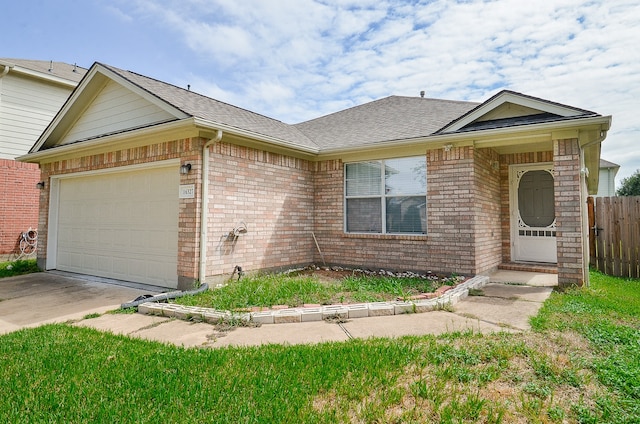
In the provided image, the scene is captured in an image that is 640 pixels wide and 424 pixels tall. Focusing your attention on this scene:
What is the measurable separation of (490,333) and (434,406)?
1.86m

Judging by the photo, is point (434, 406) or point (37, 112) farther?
point (37, 112)

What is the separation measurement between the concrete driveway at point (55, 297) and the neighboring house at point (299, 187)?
1.76ft

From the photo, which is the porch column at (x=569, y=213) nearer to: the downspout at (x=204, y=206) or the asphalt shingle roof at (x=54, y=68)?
the downspout at (x=204, y=206)

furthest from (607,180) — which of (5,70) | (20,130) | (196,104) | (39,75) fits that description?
(5,70)

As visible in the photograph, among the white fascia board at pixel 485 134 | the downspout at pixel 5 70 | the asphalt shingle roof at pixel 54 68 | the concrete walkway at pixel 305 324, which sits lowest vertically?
the concrete walkway at pixel 305 324

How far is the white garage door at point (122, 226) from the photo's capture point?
7008 millimetres

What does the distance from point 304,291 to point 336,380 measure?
119 inches

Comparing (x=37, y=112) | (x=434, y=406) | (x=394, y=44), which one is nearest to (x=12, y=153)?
(x=37, y=112)

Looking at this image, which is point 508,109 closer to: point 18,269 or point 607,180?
point 18,269

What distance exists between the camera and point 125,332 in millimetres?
4301

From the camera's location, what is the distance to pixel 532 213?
8.95 metres

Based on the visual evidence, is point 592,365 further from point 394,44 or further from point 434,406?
point 394,44

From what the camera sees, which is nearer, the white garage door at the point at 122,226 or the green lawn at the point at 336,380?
the green lawn at the point at 336,380

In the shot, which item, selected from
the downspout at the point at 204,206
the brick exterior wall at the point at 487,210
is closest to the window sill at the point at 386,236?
the brick exterior wall at the point at 487,210
